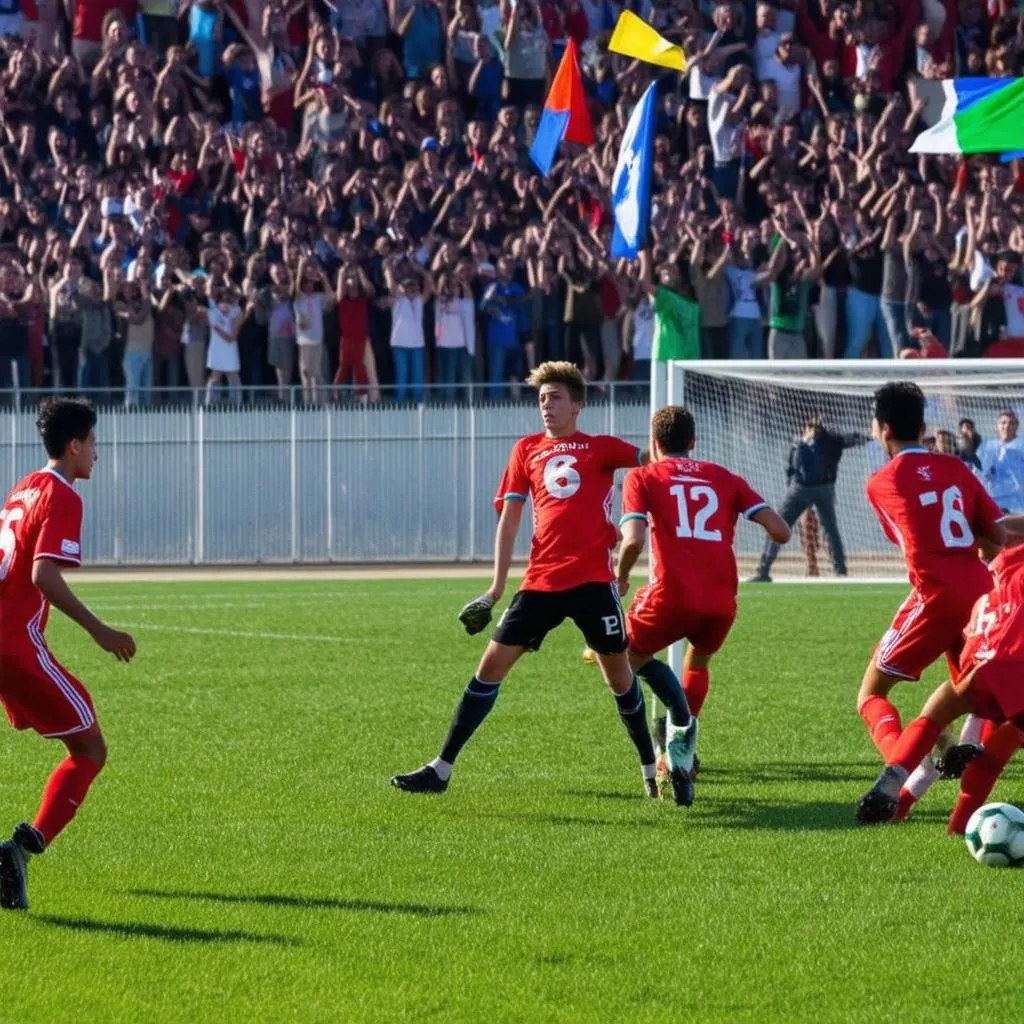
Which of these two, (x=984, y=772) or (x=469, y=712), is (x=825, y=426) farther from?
(x=984, y=772)

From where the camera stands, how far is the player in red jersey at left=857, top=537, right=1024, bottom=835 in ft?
24.0

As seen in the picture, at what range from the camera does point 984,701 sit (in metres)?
7.46

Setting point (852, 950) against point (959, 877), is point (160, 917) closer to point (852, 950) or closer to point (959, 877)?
point (852, 950)

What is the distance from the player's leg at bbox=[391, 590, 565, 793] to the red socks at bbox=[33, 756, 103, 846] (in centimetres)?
229

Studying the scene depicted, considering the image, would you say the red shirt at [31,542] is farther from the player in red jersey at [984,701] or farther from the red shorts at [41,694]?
the player in red jersey at [984,701]

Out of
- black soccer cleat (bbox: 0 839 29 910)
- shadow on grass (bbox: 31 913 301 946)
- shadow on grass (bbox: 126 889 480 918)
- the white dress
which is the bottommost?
shadow on grass (bbox: 126 889 480 918)

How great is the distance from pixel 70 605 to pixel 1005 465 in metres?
12.0

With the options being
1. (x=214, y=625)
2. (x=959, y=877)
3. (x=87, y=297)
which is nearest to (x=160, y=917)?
(x=959, y=877)

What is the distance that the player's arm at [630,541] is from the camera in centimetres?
854

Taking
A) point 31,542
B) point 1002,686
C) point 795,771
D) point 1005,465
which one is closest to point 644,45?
point 1005,465

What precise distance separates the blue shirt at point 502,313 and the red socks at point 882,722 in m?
15.2

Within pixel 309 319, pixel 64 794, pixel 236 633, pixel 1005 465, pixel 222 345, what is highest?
pixel 309 319

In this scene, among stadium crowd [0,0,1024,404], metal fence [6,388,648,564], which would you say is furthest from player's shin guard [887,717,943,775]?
metal fence [6,388,648,564]

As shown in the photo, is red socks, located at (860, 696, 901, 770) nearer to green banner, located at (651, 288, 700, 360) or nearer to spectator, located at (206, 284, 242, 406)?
green banner, located at (651, 288, 700, 360)
